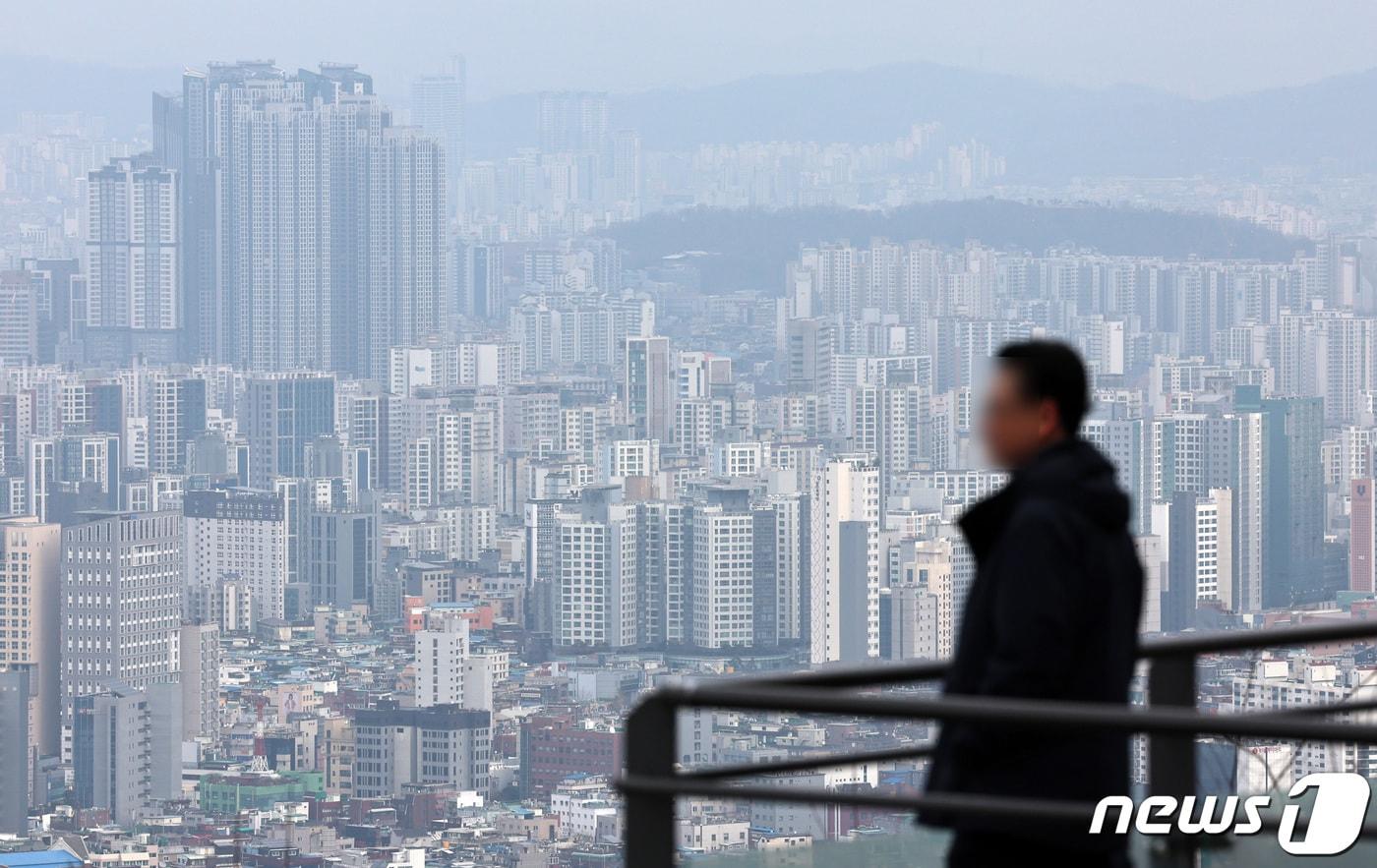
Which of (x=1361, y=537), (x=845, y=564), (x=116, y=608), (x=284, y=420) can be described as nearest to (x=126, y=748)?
(x=116, y=608)

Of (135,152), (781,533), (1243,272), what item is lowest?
(781,533)

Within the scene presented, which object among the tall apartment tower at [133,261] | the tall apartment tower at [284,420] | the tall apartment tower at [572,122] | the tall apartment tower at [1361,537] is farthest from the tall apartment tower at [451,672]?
the tall apartment tower at [572,122]

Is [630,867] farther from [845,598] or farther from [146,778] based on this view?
[845,598]

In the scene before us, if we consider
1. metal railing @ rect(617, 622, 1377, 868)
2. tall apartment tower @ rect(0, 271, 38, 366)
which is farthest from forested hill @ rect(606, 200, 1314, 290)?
metal railing @ rect(617, 622, 1377, 868)

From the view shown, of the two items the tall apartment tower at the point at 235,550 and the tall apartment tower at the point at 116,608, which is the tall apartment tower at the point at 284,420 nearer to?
the tall apartment tower at the point at 235,550

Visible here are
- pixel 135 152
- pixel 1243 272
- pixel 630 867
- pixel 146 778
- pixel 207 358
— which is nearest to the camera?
pixel 630 867

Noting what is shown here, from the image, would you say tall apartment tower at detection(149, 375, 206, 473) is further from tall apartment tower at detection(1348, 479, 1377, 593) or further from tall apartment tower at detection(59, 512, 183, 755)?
tall apartment tower at detection(1348, 479, 1377, 593)

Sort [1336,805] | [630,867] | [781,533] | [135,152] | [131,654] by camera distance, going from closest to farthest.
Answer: [630,867] < [1336,805] < [131,654] < [781,533] < [135,152]

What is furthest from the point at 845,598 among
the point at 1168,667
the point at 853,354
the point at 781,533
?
the point at 1168,667
